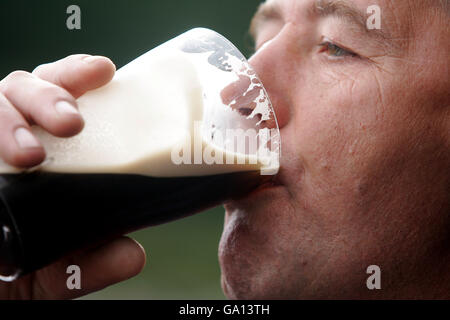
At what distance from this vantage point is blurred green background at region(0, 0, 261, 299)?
10.6ft

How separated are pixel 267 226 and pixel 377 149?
225 mm

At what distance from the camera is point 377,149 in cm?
88

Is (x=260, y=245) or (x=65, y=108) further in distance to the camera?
(x=260, y=245)

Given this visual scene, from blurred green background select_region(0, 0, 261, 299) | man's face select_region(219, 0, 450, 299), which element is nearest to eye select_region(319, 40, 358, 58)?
man's face select_region(219, 0, 450, 299)

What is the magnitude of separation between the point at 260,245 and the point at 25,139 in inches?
17.4

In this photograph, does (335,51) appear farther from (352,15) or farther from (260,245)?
(260,245)

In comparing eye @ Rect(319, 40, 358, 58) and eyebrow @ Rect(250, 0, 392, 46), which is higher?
eyebrow @ Rect(250, 0, 392, 46)

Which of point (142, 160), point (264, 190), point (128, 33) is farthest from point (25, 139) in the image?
point (128, 33)

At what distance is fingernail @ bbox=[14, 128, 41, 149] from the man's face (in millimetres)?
376

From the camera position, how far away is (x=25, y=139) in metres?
0.63

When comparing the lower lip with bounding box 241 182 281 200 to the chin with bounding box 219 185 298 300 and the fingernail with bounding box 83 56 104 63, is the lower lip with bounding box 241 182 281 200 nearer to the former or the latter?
the chin with bounding box 219 185 298 300
